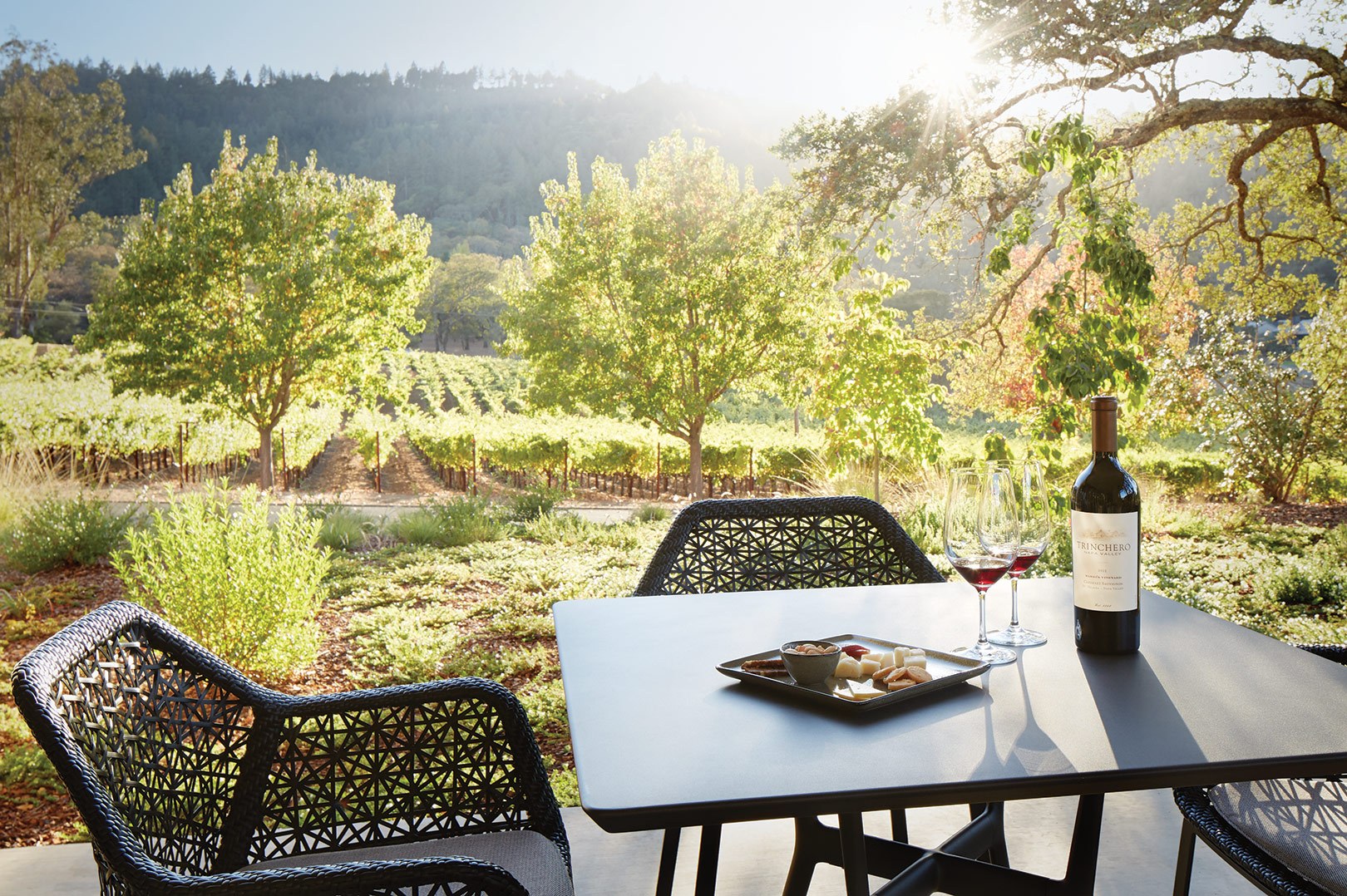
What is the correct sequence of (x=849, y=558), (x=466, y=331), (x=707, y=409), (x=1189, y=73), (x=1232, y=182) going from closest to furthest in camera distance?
(x=849, y=558)
(x=1189, y=73)
(x=1232, y=182)
(x=707, y=409)
(x=466, y=331)

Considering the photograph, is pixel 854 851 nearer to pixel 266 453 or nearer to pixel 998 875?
pixel 998 875

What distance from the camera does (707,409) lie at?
9.56m

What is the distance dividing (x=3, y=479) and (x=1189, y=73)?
718 centimetres

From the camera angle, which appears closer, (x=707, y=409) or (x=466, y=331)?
(x=707, y=409)

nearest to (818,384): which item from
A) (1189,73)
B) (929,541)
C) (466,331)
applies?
(929,541)

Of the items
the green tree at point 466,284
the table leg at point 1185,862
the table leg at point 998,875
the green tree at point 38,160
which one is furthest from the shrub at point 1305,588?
the green tree at point 466,284

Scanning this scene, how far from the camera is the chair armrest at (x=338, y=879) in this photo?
36.6 inches

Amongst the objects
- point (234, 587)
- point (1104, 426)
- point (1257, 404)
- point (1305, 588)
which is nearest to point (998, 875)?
point (1104, 426)

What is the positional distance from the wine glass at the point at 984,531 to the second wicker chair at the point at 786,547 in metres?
0.87

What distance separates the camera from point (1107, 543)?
1.12m

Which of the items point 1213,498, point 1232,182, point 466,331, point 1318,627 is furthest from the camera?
point 466,331

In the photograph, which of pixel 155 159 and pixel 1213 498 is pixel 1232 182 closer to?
pixel 1213 498

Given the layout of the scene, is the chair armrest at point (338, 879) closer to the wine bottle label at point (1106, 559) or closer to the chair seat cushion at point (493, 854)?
the chair seat cushion at point (493, 854)

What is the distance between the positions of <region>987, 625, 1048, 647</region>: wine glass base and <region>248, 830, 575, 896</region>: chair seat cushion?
66 centimetres
